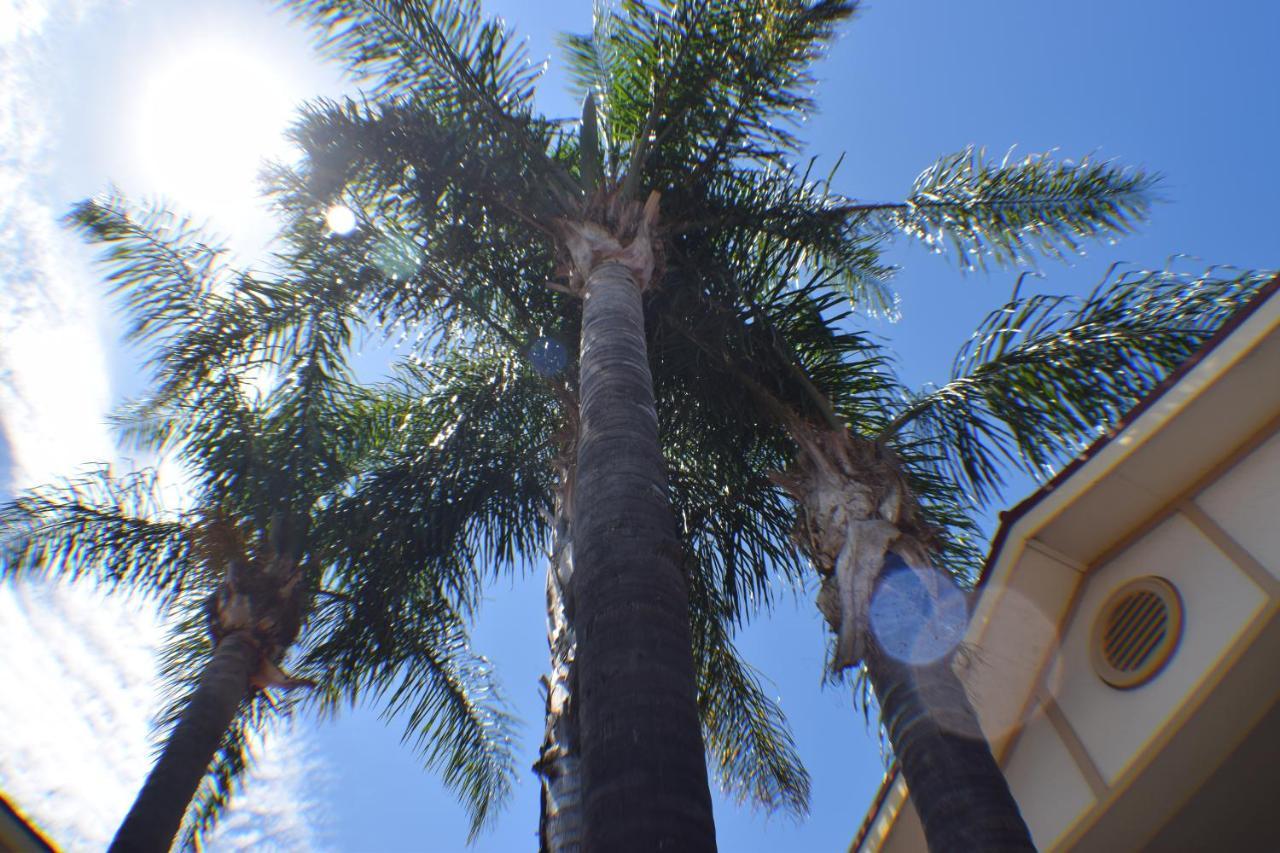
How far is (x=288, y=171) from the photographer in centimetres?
892

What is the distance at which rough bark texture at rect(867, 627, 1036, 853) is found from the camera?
13.5ft

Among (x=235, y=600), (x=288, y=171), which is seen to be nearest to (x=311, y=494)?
(x=235, y=600)

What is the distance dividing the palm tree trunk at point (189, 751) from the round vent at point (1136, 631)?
24.5 feet

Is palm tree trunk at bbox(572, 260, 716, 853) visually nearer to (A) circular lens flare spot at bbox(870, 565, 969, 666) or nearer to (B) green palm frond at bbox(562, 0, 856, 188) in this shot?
(A) circular lens flare spot at bbox(870, 565, 969, 666)

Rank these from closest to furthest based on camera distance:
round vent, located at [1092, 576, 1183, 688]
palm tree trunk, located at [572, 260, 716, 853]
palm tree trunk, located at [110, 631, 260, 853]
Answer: palm tree trunk, located at [572, 260, 716, 853]
round vent, located at [1092, 576, 1183, 688]
palm tree trunk, located at [110, 631, 260, 853]

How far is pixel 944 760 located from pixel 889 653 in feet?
2.64

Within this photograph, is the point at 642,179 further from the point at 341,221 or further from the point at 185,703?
the point at 185,703

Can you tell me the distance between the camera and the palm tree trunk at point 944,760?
4113mm

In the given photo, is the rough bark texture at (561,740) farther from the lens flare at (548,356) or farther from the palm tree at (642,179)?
the lens flare at (548,356)

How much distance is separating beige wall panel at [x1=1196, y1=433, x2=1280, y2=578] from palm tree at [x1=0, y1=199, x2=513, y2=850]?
289 inches

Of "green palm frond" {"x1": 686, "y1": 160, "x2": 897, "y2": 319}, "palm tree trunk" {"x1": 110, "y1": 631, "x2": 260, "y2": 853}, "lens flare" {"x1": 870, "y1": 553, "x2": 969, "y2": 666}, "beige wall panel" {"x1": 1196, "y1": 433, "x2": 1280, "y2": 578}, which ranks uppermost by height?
"green palm frond" {"x1": 686, "y1": 160, "x2": 897, "y2": 319}

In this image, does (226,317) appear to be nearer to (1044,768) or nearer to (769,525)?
(769,525)

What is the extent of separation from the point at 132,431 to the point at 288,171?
4019 mm

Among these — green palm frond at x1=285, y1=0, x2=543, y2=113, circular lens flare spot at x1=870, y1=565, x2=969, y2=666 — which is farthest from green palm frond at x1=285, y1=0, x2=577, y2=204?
circular lens flare spot at x1=870, y1=565, x2=969, y2=666
